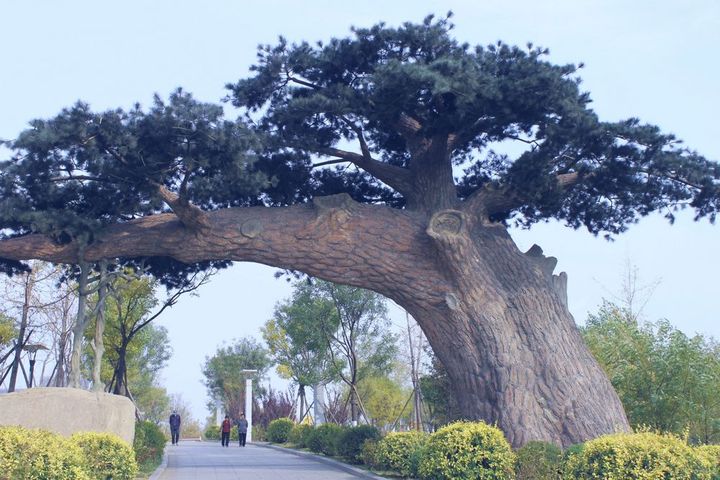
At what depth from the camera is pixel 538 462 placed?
1217cm

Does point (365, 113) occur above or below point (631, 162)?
above

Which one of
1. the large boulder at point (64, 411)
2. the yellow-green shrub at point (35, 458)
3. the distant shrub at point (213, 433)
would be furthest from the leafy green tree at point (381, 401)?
the yellow-green shrub at point (35, 458)

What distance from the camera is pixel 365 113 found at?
49.3 feet

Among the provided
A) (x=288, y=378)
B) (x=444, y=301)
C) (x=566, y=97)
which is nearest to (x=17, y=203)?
(x=444, y=301)

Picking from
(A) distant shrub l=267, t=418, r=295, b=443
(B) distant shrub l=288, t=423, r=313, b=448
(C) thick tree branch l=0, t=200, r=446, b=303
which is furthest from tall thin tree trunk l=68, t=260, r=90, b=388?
(A) distant shrub l=267, t=418, r=295, b=443

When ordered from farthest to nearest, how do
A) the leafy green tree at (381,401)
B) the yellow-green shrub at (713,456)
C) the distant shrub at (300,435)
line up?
the leafy green tree at (381,401), the distant shrub at (300,435), the yellow-green shrub at (713,456)

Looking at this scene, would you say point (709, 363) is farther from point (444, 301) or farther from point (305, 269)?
point (305, 269)

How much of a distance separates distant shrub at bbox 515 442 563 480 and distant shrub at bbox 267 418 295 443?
20.4m

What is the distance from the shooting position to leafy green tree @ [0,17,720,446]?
13820 millimetres

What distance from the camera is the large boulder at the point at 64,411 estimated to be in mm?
13242

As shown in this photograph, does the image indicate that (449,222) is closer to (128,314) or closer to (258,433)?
(128,314)

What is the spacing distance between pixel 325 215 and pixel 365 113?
204cm

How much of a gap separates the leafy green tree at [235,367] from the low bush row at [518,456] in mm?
31283

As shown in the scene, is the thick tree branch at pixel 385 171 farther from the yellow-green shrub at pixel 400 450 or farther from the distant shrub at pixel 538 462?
the distant shrub at pixel 538 462
